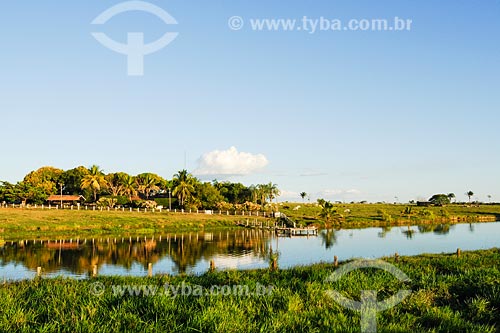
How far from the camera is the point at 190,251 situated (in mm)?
51906

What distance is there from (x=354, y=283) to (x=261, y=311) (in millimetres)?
4733

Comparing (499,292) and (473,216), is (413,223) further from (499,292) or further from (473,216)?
(499,292)

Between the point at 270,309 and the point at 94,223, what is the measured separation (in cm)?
6364

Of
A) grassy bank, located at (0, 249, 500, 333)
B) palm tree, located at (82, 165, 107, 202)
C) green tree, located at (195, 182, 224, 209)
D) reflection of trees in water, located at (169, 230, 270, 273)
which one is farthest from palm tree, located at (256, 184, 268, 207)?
grassy bank, located at (0, 249, 500, 333)

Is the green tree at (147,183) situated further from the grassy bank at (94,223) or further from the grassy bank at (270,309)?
the grassy bank at (270,309)

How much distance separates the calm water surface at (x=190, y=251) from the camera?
130 ft

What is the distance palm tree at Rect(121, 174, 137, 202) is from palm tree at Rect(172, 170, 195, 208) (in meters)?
19.0

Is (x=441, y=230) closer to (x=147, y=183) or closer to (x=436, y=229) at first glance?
(x=436, y=229)

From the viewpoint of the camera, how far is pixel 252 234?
74.3m

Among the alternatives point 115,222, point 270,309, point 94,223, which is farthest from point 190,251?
point 270,309

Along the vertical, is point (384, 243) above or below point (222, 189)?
below

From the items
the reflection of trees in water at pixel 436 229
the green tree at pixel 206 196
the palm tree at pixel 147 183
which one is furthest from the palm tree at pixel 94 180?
the reflection of trees in water at pixel 436 229

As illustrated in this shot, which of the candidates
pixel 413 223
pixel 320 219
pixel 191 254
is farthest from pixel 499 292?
pixel 413 223

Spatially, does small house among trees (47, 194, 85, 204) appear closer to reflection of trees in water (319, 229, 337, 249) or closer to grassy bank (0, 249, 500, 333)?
reflection of trees in water (319, 229, 337, 249)
